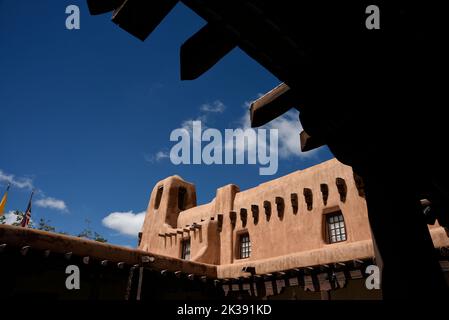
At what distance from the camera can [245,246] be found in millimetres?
17156

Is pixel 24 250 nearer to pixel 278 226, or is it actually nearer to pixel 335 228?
pixel 278 226

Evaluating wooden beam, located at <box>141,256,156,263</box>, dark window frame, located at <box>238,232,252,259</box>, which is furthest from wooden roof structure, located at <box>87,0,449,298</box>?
dark window frame, located at <box>238,232,252,259</box>

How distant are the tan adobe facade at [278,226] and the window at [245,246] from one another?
0.13 m

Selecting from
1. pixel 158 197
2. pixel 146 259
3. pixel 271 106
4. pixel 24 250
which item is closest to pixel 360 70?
pixel 271 106

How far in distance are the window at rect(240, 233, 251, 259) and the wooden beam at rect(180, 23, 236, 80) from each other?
52.5 feet

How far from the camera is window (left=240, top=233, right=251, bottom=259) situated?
16.9 meters

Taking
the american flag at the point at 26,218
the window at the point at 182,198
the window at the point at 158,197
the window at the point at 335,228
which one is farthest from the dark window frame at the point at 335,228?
the american flag at the point at 26,218

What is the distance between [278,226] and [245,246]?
2611 mm

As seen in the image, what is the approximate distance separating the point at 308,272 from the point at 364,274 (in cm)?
199

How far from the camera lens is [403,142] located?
2.24 metres

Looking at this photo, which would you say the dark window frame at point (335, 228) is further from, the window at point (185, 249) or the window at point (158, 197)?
the window at point (158, 197)
